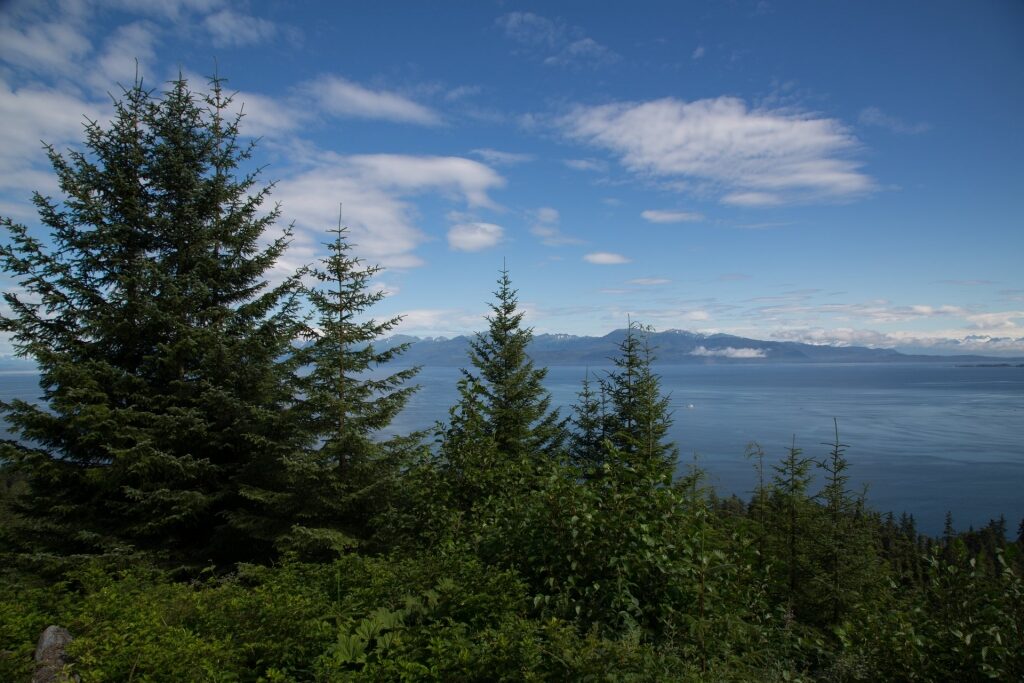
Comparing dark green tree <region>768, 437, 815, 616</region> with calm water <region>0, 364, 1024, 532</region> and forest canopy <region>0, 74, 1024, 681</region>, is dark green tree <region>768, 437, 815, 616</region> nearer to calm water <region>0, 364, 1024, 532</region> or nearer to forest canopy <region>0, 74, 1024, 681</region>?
forest canopy <region>0, 74, 1024, 681</region>

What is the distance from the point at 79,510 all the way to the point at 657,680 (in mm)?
10436

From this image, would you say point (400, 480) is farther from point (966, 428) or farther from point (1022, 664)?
point (966, 428)

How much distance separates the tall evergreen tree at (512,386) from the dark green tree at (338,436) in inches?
144

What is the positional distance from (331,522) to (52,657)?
639 cm

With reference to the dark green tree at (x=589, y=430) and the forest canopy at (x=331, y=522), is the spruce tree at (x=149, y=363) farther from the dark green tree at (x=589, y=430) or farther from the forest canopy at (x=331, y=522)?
the dark green tree at (x=589, y=430)

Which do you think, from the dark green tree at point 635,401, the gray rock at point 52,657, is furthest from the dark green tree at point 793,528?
the gray rock at point 52,657

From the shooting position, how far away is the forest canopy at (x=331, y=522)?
3352mm

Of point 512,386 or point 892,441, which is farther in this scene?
point 892,441

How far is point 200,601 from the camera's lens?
4.25 m

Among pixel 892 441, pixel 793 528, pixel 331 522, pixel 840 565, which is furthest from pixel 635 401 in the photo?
pixel 892 441

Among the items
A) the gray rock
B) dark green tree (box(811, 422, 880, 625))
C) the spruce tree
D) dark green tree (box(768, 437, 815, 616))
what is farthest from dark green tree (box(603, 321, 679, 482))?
the gray rock

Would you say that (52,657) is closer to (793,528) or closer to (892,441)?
(793,528)

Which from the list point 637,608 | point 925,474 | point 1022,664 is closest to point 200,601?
point 637,608

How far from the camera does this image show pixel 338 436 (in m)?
9.33
